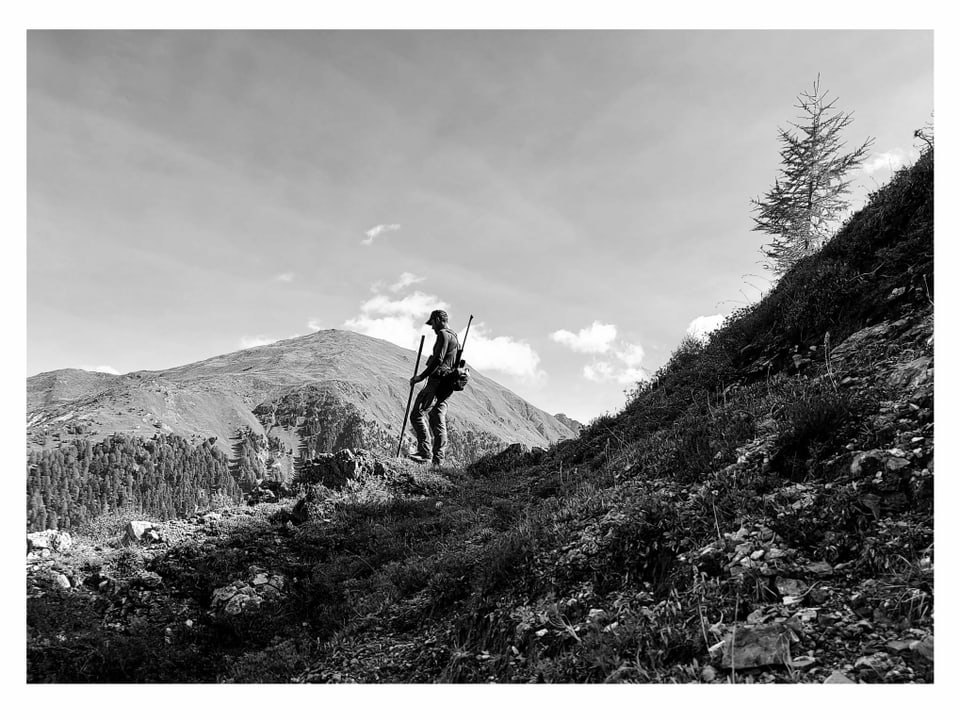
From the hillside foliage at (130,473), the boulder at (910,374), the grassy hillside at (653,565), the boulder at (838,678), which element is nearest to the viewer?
the boulder at (838,678)

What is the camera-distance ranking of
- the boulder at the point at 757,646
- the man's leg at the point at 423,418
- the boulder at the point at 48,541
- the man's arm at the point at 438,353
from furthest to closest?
the man's leg at the point at 423,418 → the man's arm at the point at 438,353 → the boulder at the point at 48,541 → the boulder at the point at 757,646

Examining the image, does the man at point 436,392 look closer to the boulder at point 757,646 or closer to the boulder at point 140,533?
the boulder at point 140,533

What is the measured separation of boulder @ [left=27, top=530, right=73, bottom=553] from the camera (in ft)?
21.1

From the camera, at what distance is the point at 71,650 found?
4668 millimetres

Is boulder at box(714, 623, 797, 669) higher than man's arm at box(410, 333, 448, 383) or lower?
lower

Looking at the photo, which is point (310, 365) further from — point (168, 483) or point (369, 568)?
point (369, 568)

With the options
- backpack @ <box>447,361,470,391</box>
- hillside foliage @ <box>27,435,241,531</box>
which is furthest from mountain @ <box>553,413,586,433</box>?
hillside foliage @ <box>27,435,241,531</box>

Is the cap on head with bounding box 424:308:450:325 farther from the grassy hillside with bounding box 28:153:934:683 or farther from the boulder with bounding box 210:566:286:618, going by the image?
the boulder with bounding box 210:566:286:618

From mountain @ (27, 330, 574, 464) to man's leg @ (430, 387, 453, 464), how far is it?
67.7m

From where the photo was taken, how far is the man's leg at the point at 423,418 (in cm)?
1345

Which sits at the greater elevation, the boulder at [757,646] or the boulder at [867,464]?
the boulder at [867,464]

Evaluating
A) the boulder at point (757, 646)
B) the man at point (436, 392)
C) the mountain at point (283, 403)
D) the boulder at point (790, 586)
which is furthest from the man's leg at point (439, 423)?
the mountain at point (283, 403)

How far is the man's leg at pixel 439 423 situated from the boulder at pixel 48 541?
800 centimetres

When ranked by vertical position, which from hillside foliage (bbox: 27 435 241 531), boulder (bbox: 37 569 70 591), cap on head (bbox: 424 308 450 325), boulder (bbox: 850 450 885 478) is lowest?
hillside foliage (bbox: 27 435 241 531)
